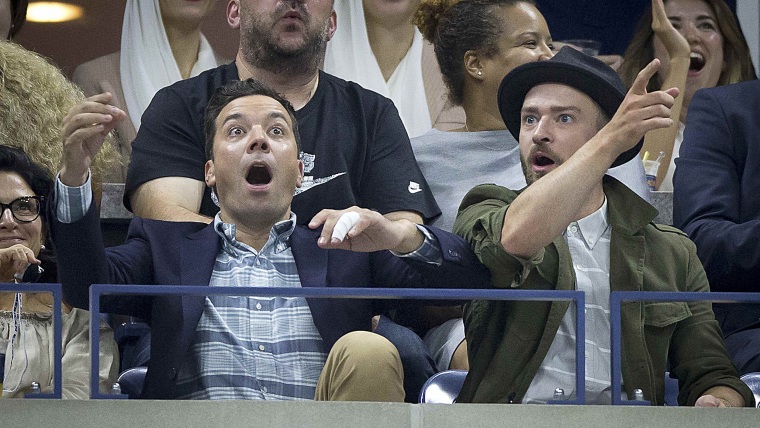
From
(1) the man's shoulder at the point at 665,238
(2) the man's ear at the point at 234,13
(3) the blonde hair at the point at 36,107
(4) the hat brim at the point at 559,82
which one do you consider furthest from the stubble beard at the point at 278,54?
(1) the man's shoulder at the point at 665,238

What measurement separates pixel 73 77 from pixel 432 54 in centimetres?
111

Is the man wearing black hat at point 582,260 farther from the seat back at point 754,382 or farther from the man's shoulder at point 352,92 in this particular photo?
the man's shoulder at point 352,92

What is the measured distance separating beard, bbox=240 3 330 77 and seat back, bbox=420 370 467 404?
134 cm

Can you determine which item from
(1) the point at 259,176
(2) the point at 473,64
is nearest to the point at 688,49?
(2) the point at 473,64

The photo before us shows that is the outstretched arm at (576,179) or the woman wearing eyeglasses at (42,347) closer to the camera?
the woman wearing eyeglasses at (42,347)

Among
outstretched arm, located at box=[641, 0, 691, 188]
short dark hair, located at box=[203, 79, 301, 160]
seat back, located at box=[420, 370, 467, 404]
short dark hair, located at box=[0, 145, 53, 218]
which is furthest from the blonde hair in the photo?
outstretched arm, located at box=[641, 0, 691, 188]

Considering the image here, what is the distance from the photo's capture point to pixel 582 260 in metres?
3.76

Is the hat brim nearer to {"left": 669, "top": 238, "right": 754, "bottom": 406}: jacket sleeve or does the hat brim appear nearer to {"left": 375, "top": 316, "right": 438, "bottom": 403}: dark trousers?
{"left": 669, "top": 238, "right": 754, "bottom": 406}: jacket sleeve

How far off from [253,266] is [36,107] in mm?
1047

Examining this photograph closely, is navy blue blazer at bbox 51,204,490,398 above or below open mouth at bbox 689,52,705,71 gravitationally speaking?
below

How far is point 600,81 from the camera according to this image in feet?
13.4

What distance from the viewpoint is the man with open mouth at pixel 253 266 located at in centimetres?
338

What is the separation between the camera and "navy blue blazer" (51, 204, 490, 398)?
11.1 ft

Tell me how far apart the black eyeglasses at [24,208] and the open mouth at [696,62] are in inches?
86.2
